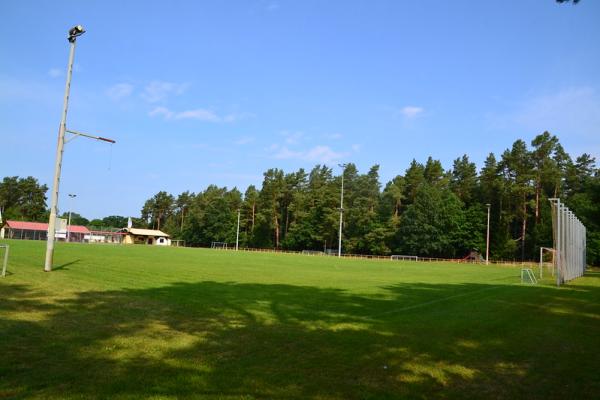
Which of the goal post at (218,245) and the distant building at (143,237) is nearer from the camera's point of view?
the goal post at (218,245)

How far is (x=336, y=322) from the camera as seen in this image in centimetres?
1093

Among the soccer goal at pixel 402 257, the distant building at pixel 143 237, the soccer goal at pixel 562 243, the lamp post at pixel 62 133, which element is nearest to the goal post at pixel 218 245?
the distant building at pixel 143 237

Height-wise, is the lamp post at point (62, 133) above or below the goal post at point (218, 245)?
above

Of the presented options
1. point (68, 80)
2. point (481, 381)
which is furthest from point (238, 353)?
point (68, 80)

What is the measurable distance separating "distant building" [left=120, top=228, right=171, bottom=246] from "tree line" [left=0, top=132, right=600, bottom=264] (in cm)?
1181

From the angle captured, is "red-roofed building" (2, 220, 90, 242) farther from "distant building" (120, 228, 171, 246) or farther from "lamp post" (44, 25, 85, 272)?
"lamp post" (44, 25, 85, 272)

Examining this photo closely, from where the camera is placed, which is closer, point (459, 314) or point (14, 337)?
point (14, 337)

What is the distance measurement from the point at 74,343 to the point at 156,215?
16683 centimetres

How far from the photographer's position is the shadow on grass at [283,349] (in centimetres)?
589

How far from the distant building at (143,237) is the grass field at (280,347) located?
→ 121136 mm

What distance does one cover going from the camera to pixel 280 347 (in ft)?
26.6

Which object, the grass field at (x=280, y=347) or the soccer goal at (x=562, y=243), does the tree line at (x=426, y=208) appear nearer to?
the soccer goal at (x=562, y=243)

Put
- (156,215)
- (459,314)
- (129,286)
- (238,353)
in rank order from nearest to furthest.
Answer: (238,353)
(459,314)
(129,286)
(156,215)

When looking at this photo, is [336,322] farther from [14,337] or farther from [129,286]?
[129,286]
